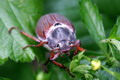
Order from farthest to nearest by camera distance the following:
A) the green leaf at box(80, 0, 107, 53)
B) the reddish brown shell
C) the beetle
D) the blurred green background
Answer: the blurred green background, the reddish brown shell, the beetle, the green leaf at box(80, 0, 107, 53)

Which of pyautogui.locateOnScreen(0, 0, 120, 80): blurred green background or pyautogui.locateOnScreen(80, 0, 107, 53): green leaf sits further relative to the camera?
pyautogui.locateOnScreen(0, 0, 120, 80): blurred green background

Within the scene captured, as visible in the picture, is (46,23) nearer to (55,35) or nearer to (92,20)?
(55,35)

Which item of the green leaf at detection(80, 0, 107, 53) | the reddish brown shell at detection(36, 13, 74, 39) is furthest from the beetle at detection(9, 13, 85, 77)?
the green leaf at detection(80, 0, 107, 53)

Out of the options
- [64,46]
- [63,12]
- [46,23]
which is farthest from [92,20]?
[63,12]

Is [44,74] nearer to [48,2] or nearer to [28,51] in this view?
[28,51]

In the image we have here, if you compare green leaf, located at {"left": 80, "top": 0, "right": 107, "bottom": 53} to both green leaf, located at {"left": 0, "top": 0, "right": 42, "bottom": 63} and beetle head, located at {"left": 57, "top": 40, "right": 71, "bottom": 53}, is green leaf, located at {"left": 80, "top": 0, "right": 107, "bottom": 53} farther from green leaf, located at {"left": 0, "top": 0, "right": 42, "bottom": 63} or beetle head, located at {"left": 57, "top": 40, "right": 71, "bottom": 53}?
green leaf, located at {"left": 0, "top": 0, "right": 42, "bottom": 63}

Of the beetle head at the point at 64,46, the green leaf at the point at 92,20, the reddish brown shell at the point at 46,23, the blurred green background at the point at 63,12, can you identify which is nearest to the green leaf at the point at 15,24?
the blurred green background at the point at 63,12
